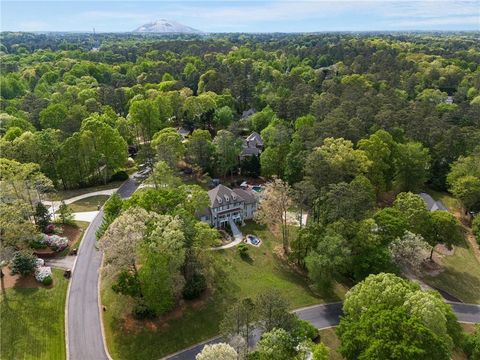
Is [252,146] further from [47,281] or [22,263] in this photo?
[22,263]

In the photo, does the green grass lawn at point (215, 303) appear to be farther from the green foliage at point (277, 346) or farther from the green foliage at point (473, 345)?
the green foliage at point (473, 345)

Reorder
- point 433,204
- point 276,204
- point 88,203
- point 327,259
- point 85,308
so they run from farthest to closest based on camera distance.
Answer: point 433,204 → point 88,203 → point 276,204 → point 327,259 → point 85,308

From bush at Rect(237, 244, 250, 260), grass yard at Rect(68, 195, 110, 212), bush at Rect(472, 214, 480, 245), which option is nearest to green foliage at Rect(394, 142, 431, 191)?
bush at Rect(472, 214, 480, 245)

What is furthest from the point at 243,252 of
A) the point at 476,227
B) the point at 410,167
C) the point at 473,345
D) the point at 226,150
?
the point at 476,227

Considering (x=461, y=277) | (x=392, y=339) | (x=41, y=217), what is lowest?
(x=461, y=277)

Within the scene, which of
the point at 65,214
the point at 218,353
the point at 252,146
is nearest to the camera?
the point at 218,353

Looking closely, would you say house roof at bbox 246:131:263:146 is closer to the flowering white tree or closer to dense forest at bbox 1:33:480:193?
dense forest at bbox 1:33:480:193
